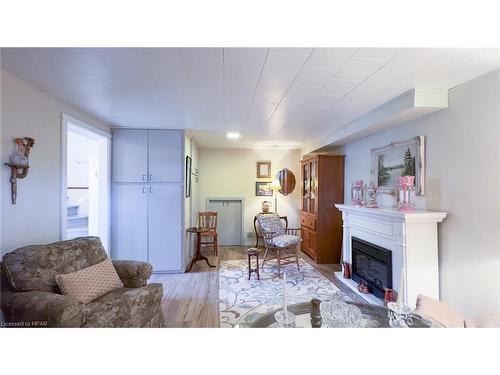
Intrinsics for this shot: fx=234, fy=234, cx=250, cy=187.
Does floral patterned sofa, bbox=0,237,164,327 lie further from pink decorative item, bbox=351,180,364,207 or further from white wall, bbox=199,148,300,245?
white wall, bbox=199,148,300,245

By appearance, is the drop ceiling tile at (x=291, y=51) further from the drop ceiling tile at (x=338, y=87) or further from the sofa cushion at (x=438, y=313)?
the sofa cushion at (x=438, y=313)

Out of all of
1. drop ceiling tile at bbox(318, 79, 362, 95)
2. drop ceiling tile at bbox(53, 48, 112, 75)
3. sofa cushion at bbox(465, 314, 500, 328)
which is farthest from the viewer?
drop ceiling tile at bbox(318, 79, 362, 95)

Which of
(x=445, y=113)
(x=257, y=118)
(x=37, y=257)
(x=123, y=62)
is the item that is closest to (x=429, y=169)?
(x=445, y=113)

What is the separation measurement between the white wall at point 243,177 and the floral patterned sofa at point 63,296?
340 centimetres

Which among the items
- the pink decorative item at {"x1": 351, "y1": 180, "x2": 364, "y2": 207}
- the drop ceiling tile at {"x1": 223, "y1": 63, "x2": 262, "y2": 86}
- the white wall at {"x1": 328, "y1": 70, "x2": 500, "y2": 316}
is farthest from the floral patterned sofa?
the pink decorative item at {"x1": 351, "y1": 180, "x2": 364, "y2": 207}

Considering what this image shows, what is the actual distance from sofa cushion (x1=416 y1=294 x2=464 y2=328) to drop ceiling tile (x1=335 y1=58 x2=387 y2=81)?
1.62 metres

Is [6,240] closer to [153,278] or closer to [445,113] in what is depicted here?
[153,278]

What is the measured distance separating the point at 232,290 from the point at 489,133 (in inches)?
121

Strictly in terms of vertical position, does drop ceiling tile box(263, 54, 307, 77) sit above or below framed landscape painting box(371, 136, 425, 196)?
above

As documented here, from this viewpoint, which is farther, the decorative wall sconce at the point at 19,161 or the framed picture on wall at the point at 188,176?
the framed picture on wall at the point at 188,176

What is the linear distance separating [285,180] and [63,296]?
469cm

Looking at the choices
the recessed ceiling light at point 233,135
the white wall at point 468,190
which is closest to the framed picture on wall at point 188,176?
the recessed ceiling light at point 233,135

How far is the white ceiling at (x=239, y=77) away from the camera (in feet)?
5.22

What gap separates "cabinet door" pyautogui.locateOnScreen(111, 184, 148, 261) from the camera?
12.1 feet
